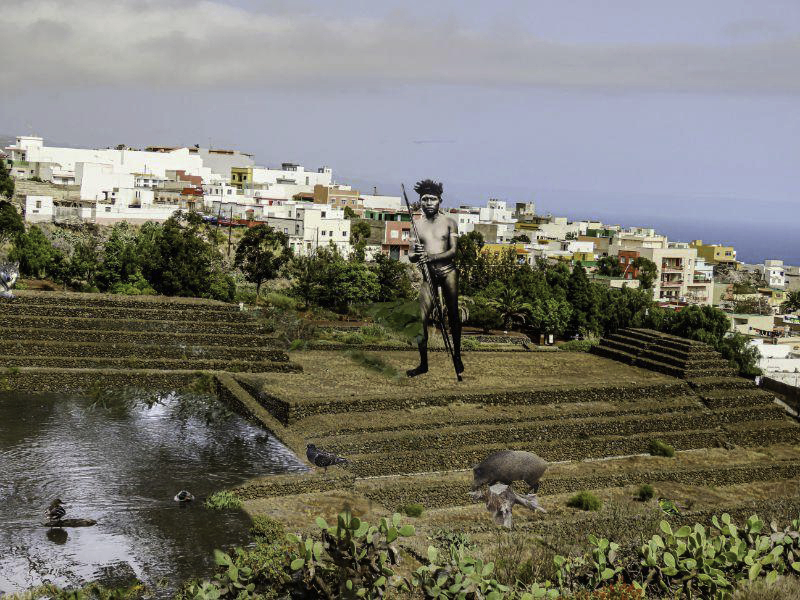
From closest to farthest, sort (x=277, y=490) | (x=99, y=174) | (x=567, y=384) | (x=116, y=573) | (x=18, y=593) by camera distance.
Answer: (x=18, y=593)
(x=116, y=573)
(x=277, y=490)
(x=567, y=384)
(x=99, y=174)

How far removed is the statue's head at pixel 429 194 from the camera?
487 inches

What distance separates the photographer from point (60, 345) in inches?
955

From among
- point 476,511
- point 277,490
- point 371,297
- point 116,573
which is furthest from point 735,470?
point 371,297

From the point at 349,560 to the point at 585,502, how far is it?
10.6 meters

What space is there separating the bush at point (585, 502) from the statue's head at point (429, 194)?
10.3 meters

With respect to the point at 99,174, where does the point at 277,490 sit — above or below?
below

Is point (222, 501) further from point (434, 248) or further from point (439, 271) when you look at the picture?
point (434, 248)

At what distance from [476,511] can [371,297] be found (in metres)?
22.4

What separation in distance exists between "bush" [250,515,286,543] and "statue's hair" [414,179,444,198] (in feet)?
17.9

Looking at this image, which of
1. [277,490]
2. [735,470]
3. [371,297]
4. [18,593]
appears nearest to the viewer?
[18,593]

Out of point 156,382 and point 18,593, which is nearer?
point 18,593

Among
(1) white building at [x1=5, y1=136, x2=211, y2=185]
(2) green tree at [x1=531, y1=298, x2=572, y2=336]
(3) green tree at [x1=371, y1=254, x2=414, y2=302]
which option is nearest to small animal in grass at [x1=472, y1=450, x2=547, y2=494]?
(2) green tree at [x1=531, y1=298, x2=572, y2=336]

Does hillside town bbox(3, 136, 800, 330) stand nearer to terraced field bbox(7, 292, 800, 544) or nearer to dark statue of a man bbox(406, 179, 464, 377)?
terraced field bbox(7, 292, 800, 544)

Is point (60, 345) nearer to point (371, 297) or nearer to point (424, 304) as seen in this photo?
point (424, 304)
